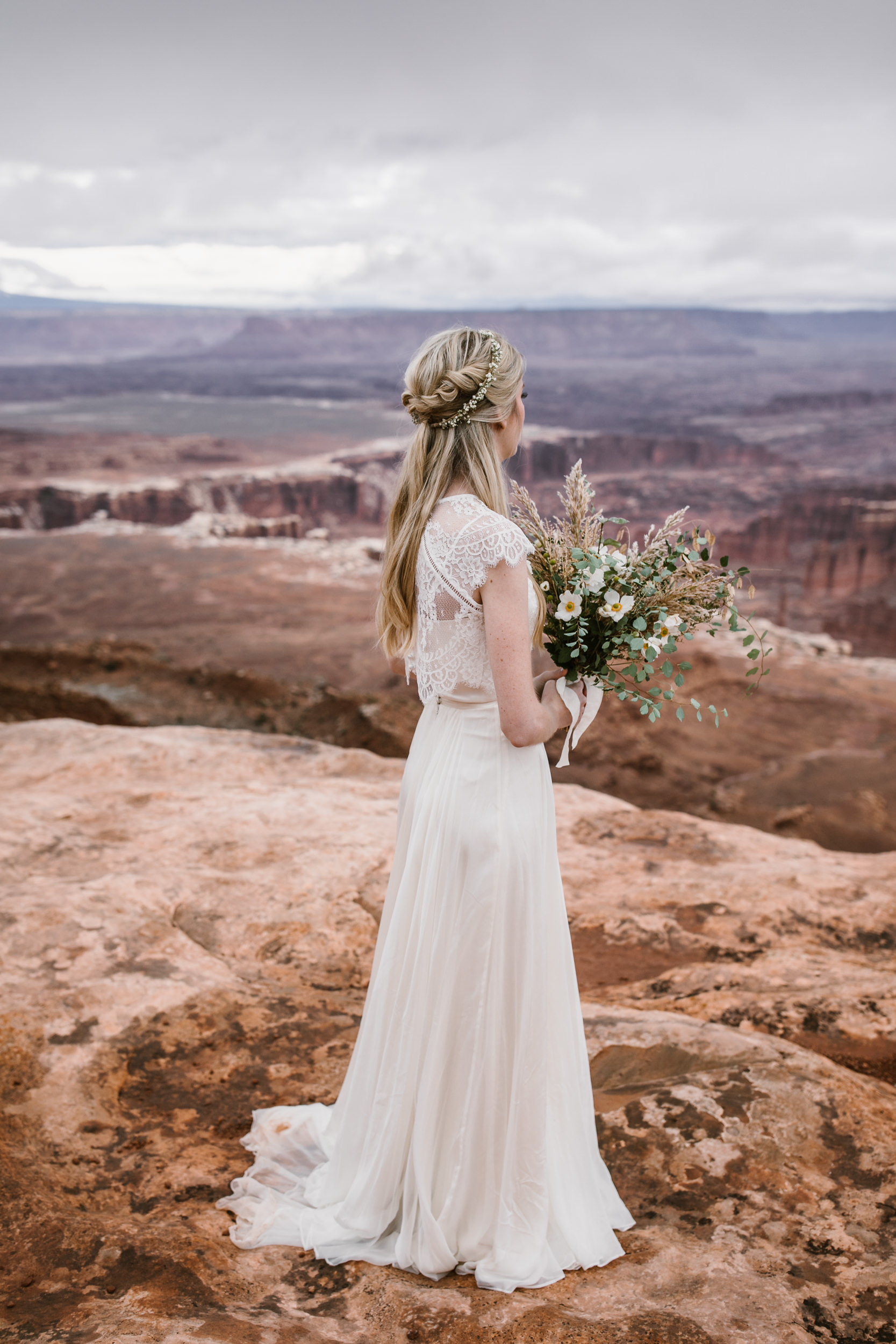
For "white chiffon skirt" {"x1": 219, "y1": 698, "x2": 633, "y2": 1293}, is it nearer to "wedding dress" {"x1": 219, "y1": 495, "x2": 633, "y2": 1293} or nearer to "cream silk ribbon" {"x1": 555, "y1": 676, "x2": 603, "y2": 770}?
"wedding dress" {"x1": 219, "y1": 495, "x2": 633, "y2": 1293}

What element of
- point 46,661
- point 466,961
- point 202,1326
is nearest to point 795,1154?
→ point 466,961

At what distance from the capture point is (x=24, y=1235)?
7.93ft

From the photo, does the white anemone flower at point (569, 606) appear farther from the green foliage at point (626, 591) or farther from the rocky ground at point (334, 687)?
the rocky ground at point (334, 687)

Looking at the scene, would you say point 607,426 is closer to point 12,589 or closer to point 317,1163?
point 12,589

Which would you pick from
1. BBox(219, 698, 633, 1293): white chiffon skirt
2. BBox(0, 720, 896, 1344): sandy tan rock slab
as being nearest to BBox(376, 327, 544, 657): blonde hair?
BBox(219, 698, 633, 1293): white chiffon skirt

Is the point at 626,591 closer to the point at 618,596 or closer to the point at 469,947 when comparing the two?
the point at 618,596

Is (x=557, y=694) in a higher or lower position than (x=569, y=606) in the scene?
lower

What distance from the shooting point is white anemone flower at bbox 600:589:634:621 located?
2.19m

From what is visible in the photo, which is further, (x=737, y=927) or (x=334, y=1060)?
(x=737, y=927)

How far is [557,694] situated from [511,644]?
0.32 metres

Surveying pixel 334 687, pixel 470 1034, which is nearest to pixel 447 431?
pixel 470 1034

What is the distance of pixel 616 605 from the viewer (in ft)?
7.26

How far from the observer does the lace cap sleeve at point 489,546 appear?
2107 mm

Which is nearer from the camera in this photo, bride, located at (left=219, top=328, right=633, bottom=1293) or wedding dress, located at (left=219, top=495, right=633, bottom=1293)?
bride, located at (left=219, top=328, right=633, bottom=1293)
